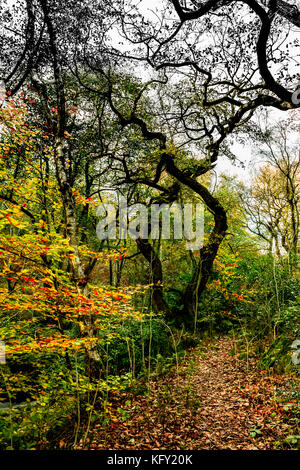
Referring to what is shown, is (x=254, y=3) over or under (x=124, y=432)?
over

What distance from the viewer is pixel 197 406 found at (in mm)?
3883

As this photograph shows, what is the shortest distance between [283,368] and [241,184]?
13.9 m

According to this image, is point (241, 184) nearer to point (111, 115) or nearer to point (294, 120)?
point (294, 120)

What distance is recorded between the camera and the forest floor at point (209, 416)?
116 inches

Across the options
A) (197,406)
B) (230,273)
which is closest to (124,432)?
(197,406)

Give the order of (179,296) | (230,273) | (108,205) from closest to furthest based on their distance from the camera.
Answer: (230,273) < (179,296) < (108,205)

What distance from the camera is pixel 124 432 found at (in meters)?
3.44

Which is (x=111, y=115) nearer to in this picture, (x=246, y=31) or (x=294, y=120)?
(x=246, y=31)

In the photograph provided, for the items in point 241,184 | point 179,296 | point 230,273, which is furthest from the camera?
point 241,184

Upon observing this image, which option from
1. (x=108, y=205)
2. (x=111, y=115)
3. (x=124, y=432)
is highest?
(x=111, y=115)

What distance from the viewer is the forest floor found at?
295 cm

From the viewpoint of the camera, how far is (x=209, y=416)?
11.8ft

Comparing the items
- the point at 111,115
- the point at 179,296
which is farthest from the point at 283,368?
the point at 111,115

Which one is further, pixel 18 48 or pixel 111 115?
pixel 111 115
